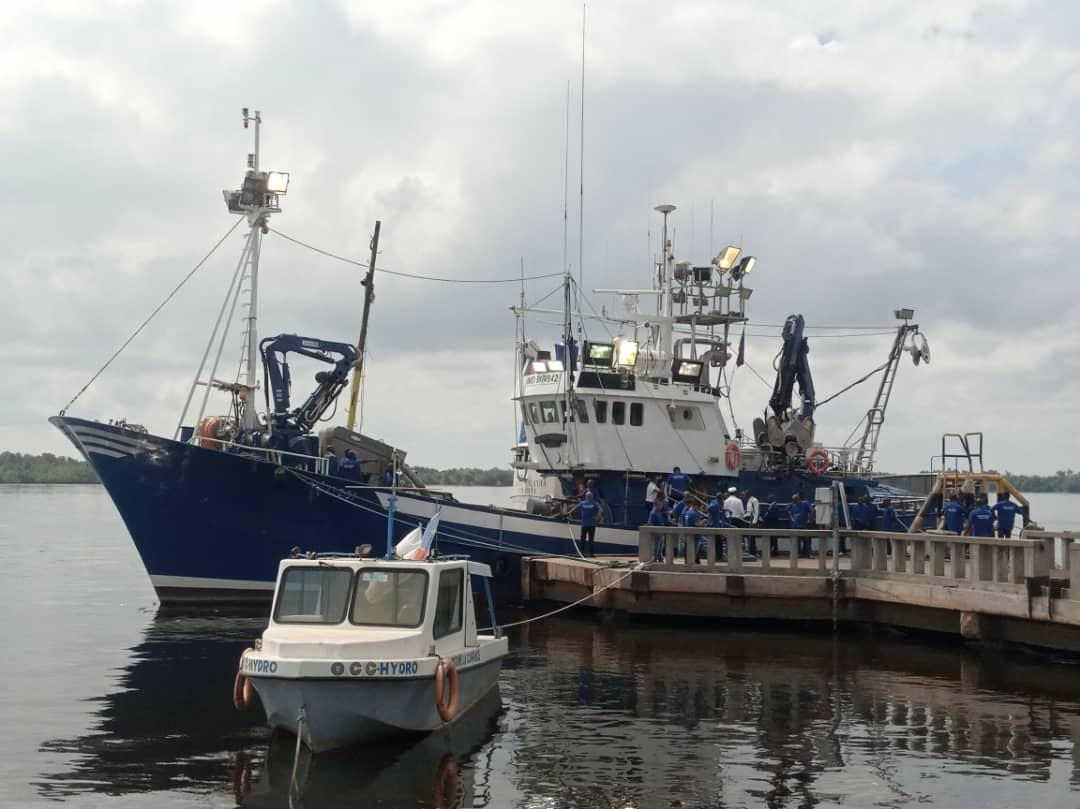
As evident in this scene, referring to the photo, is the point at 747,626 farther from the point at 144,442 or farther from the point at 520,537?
the point at 144,442

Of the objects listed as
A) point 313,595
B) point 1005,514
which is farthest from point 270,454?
point 1005,514

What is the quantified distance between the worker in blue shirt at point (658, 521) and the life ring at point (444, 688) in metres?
11.0

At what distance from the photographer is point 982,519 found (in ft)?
76.2

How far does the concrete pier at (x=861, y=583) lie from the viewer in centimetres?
2038

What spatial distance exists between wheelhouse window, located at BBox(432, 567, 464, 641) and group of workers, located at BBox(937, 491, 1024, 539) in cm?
1134

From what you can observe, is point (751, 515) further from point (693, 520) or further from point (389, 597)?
point (389, 597)

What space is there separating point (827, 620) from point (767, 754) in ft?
31.8

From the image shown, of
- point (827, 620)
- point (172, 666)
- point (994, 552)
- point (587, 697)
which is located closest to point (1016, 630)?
point (994, 552)

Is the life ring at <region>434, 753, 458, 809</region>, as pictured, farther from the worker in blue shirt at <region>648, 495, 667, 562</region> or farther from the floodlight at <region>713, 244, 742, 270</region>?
the floodlight at <region>713, 244, 742, 270</region>

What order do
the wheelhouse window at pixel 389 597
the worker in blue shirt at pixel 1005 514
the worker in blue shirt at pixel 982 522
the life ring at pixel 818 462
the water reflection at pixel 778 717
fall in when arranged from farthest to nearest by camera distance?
the life ring at pixel 818 462 < the worker in blue shirt at pixel 1005 514 < the worker in blue shirt at pixel 982 522 < the wheelhouse window at pixel 389 597 < the water reflection at pixel 778 717

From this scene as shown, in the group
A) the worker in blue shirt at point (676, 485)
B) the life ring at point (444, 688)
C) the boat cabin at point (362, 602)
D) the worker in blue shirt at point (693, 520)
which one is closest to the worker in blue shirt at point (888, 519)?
the worker in blue shirt at point (693, 520)

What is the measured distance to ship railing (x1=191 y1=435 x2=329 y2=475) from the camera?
28125mm

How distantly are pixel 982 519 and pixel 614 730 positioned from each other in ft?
33.7

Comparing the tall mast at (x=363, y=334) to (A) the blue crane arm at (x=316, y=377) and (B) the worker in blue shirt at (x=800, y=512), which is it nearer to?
(A) the blue crane arm at (x=316, y=377)
